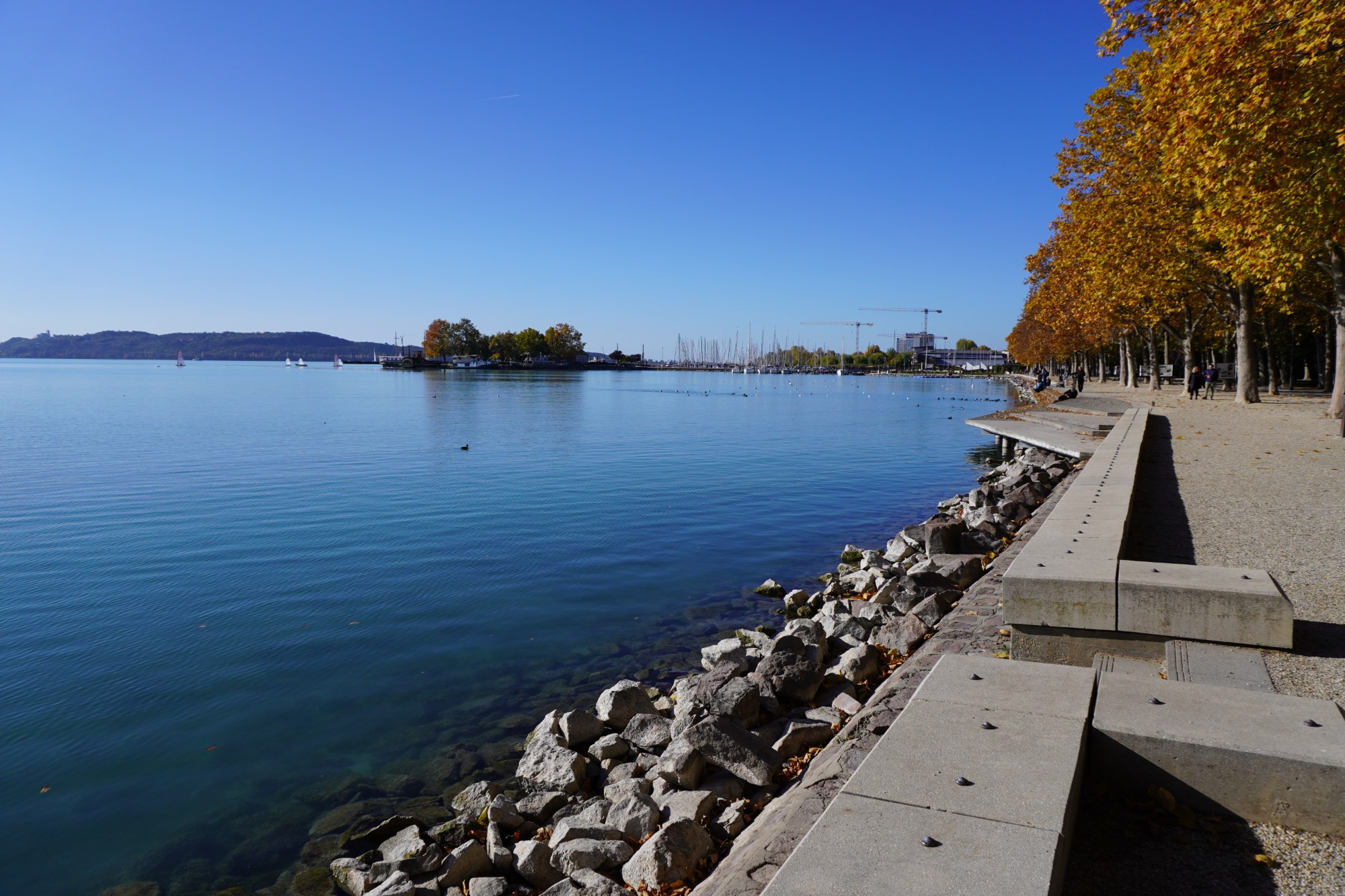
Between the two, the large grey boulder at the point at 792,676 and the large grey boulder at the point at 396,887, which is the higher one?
the large grey boulder at the point at 792,676

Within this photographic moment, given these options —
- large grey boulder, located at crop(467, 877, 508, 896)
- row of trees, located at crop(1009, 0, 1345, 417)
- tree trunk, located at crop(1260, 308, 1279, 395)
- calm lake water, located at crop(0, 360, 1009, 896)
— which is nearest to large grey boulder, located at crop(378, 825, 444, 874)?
large grey boulder, located at crop(467, 877, 508, 896)

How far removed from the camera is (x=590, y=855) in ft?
20.0

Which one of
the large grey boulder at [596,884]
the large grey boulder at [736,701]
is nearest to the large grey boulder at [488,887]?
the large grey boulder at [596,884]

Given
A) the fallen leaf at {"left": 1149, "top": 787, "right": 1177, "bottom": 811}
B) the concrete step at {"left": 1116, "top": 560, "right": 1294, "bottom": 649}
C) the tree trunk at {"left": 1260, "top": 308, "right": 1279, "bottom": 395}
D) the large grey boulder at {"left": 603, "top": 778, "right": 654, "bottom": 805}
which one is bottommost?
the large grey boulder at {"left": 603, "top": 778, "right": 654, "bottom": 805}

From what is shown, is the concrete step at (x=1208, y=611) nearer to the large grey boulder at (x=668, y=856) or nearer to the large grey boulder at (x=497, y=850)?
the large grey boulder at (x=668, y=856)

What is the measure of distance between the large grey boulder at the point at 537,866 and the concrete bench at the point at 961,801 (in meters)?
3.07

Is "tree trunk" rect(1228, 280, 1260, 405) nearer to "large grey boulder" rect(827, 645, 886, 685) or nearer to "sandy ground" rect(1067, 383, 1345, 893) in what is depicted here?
"sandy ground" rect(1067, 383, 1345, 893)

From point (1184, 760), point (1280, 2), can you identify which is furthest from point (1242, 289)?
point (1184, 760)

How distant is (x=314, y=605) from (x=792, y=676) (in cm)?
879

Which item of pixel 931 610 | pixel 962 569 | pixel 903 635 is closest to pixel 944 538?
pixel 962 569

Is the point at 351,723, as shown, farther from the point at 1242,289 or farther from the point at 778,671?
the point at 1242,289

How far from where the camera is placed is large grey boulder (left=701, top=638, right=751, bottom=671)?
1048cm

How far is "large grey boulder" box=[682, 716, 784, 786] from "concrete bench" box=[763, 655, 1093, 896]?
2.33 meters

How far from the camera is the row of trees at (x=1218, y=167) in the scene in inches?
637
